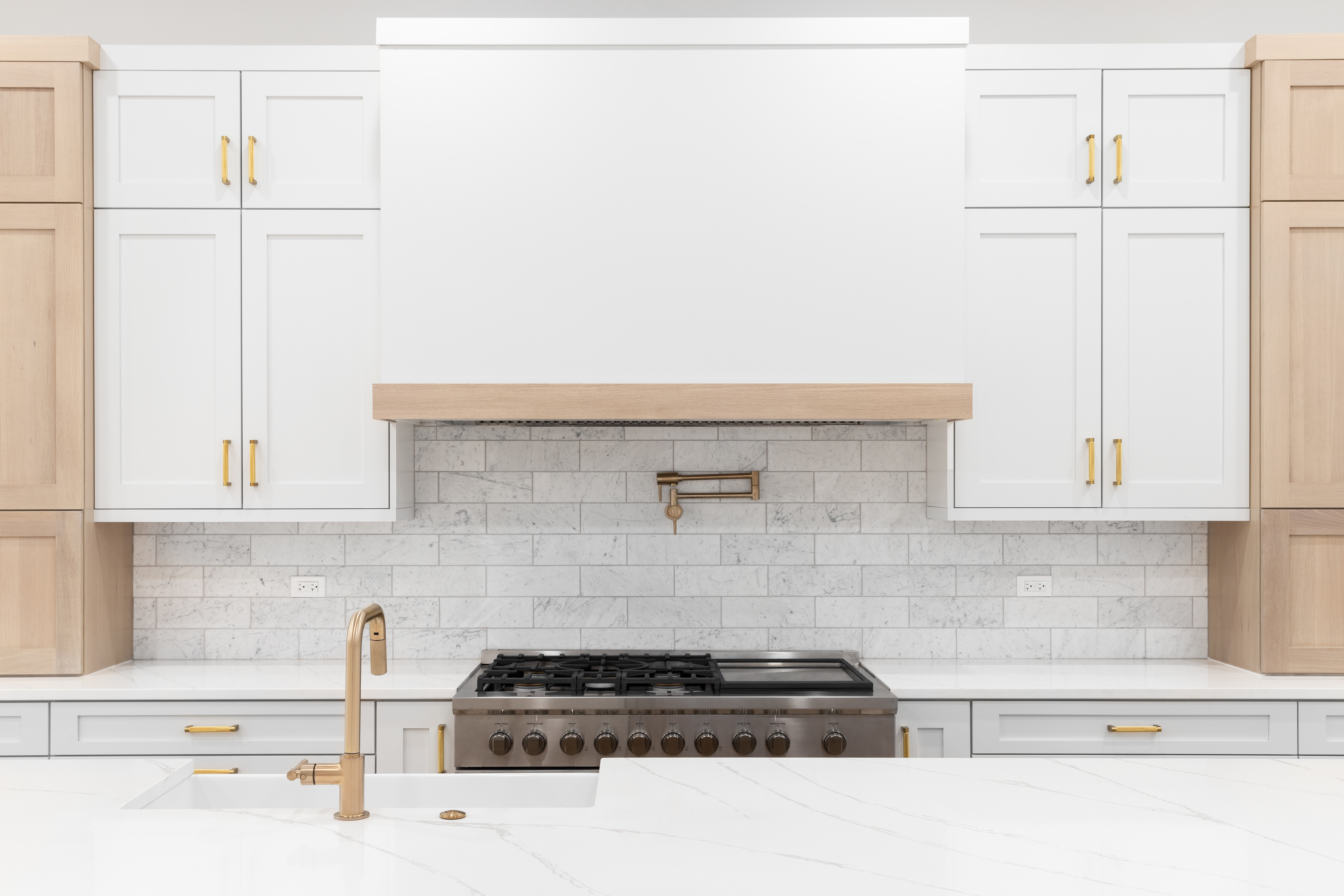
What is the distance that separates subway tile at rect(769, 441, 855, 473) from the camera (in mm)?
3225

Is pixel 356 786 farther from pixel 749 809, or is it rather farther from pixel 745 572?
pixel 745 572

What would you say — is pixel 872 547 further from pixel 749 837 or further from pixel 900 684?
pixel 749 837

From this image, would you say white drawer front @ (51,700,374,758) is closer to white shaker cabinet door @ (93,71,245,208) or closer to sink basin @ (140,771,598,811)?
sink basin @ (140,771,598,811)

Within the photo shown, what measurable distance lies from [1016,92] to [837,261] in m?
0.77

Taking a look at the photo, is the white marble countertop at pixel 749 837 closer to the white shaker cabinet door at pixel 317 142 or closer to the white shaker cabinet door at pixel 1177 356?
the white shaker cabinet door at pixel 1177 356

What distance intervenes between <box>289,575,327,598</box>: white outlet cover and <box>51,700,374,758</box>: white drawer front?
0.55m

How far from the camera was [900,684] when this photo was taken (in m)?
2.77

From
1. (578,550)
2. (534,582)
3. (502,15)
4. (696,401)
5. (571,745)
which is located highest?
(502,15)

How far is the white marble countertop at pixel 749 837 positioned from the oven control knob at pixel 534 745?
0.86 metres

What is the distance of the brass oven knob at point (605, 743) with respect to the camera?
2557 millimetres

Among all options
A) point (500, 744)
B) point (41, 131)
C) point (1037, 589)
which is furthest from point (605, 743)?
point (41, 131)

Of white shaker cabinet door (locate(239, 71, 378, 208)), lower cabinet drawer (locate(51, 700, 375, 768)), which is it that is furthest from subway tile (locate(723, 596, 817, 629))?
white shaker cabinet door (locate(239, 71, 378, 208))

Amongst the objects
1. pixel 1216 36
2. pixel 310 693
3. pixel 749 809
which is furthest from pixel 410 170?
pixel 1216 36

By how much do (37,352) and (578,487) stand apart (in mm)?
1640
